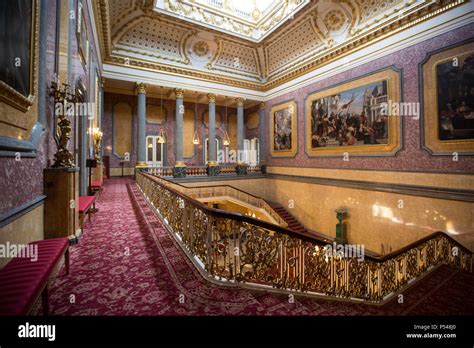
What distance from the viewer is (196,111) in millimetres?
16297

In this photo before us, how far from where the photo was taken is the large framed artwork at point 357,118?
27.7 ft

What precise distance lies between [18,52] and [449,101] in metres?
10.1

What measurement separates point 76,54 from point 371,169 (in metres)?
10.3

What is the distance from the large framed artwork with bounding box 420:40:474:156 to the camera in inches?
259

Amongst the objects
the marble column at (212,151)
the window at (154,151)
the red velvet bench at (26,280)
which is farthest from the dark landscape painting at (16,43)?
the window at (154,151)

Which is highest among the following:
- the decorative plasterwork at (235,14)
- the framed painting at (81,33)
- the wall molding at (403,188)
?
the decorative plasterwork at (235,14)

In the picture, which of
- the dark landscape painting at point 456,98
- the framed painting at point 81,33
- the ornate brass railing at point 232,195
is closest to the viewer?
the framed painting at point 81,33

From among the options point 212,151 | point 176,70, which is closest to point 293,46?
point 176,70

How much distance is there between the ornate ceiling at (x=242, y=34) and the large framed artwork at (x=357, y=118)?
5.68 feet

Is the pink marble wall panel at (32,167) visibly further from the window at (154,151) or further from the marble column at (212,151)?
the window at (154,151)

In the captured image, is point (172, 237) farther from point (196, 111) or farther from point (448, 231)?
point (196, 111)

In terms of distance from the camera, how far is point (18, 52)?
2.28 meters

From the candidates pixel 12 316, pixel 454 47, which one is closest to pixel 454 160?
pixel 454 47

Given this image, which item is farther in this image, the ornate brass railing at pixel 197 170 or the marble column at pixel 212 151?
the marble column at pixel 212 151
